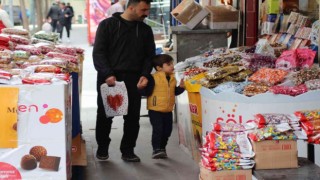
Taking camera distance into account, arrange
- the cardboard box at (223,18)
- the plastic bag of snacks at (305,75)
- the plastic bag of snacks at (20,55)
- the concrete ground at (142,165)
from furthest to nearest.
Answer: the cardboard box at (223,18), the concrete ground at (142,165), the plastic bag of snacks at (20,55), the plastic bag of snacks at (305,75)

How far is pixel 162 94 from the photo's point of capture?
7023 millimetres

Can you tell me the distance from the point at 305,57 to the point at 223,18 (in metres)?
3.16

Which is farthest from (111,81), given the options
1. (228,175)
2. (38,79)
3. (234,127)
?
(228,175)

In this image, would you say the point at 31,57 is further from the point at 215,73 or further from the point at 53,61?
the point at 215,73

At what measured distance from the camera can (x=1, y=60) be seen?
5.84 metres

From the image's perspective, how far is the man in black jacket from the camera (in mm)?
6848

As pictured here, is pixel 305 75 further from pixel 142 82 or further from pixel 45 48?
pixel 45 48

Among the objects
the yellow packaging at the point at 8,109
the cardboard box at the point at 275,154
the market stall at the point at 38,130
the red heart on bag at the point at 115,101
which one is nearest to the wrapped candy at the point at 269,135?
the cardboard box at the point at 275,154

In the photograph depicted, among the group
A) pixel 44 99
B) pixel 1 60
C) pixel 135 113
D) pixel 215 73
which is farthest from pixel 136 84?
pixel 44 99

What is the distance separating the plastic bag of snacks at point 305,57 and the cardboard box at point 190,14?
297 centimetres

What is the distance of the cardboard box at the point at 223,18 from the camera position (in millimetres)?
9352

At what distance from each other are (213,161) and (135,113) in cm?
318

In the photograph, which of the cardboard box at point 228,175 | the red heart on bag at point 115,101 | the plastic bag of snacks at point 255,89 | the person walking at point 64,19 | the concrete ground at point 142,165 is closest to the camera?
the cardboard box at point 228,175

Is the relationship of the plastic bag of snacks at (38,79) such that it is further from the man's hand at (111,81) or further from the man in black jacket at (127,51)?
the man in black jacket at (127,51)
